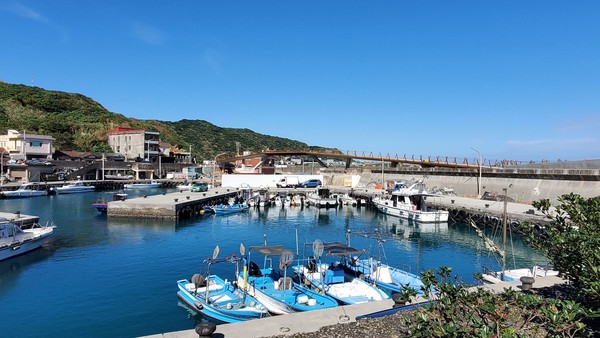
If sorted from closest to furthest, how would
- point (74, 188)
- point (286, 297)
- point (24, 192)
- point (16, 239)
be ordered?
1. point (286, 297)
2. point (16, 239)
3. point (24, 192)
4. point (74, 188)

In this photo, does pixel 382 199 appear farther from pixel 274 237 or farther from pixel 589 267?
pixel 589 267

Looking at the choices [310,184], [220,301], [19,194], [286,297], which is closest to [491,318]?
[286,297]

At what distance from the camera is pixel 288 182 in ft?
249

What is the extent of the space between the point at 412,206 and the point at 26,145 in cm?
8026

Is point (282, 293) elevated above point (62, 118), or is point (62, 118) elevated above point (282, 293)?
point (62, 118)

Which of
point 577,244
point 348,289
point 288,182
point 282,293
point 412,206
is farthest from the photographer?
point 288,182

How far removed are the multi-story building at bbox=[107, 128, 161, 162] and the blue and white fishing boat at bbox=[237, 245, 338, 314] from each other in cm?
9248

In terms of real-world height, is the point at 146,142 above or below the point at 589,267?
above

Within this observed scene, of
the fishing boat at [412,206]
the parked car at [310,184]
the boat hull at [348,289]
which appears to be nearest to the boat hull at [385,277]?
A: the boat hull at [348,289]

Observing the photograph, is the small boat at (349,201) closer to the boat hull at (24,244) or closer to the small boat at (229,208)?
the small boat at (229,208)

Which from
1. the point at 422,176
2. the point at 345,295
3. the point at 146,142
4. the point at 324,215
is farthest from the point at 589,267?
the point at 146,142

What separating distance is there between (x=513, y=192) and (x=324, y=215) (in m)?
24.9

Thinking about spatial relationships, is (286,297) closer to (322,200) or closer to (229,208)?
(229,208)

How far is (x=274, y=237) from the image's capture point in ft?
113
